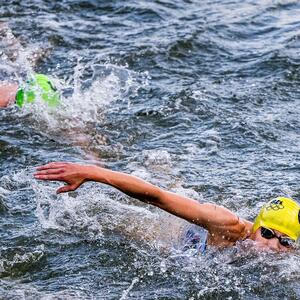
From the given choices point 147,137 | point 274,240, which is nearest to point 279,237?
point 274,240

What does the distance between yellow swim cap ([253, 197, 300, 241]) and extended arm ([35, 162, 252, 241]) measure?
205 millimetres

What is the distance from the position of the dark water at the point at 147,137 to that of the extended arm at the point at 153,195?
34 centimetres

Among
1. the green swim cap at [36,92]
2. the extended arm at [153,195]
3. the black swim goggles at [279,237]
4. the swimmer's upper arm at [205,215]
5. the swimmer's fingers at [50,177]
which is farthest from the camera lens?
the green swim cap at [36,92]

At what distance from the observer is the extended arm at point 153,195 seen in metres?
6.43

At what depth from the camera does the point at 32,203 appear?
8.86 metres

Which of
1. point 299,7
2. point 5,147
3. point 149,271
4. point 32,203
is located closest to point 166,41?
point 299,7

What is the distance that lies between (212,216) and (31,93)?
4.30 metres

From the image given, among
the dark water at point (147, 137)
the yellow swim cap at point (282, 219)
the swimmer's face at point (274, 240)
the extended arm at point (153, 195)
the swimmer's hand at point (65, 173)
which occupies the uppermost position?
the swimmer's hand at point (65, 173)

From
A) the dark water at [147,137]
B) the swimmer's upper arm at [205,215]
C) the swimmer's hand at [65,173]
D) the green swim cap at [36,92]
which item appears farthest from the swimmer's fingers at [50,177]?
the green swim cap at [36,92]

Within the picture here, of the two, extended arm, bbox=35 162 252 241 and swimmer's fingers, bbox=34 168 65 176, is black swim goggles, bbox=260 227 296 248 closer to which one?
extended arm, bbox=35 162 252 241

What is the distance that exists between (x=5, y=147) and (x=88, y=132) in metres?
1.09

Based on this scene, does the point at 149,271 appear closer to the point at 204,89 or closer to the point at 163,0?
the point at 204,89

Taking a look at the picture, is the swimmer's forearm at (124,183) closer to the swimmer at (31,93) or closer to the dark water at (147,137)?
the dark water at (147,137)

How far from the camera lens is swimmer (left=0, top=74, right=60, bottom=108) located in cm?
1075
